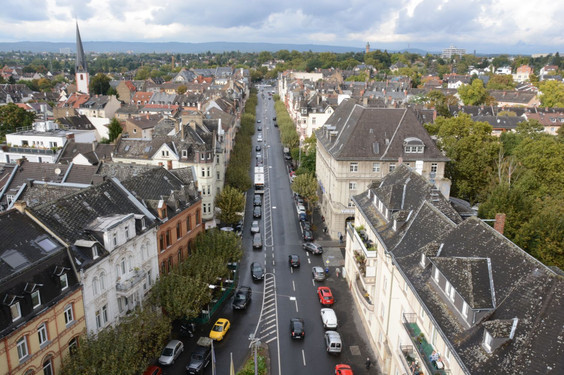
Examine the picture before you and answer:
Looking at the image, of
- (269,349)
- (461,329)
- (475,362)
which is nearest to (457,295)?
(461,329)

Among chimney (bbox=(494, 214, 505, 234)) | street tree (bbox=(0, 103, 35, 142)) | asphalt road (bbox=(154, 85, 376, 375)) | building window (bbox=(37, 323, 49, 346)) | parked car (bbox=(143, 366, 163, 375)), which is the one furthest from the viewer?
street tree (bbox=(0, 103, 35, 142))

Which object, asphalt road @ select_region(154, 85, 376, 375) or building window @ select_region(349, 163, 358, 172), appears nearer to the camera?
asphalt road @ select_region(154, 85, 376, 375)

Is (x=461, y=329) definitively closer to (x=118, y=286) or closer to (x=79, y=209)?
(x=118, y=286)

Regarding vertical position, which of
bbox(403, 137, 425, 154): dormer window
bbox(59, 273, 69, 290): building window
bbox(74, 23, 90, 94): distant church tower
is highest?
bbox(74, 23, 90, 94): distant church tower

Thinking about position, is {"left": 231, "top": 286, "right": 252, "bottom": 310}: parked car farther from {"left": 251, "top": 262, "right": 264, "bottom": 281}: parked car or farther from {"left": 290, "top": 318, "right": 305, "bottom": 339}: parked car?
{"left": 290, "top": 318, "right": 305, "bottom": 339}: parked car

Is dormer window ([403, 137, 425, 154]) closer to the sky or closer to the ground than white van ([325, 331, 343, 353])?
closer to the sky

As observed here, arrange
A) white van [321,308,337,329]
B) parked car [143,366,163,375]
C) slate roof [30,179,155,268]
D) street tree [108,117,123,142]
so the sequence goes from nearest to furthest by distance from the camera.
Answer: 1. slate roof [30,179,155,268]
2. parked car [143,366,163,375]
3. white van [321,308,337,329]
4. street tree [108,117,123,142]

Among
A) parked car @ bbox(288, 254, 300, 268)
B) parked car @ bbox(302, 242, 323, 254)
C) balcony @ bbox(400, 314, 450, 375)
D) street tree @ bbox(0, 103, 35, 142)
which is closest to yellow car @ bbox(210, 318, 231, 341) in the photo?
parked car @ bbox(288, 254, 300, 268)

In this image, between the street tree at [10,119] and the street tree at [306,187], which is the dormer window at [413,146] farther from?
the street tree at [10,119]
